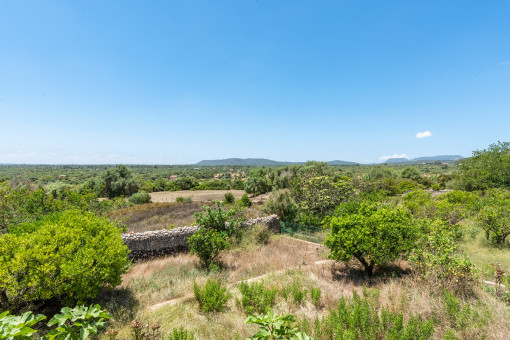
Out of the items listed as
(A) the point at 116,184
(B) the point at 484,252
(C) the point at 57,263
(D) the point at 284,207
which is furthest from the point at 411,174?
(A) the point at 116,184

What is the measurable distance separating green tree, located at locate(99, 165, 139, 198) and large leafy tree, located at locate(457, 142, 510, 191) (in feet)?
196

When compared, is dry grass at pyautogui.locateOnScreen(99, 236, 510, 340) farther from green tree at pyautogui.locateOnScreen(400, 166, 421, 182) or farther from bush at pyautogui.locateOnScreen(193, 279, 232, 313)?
green tree at pyautogui.locateOnScreen(400, 166, 421, 182)

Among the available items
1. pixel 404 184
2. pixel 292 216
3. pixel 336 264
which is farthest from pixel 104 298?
pixel 404 184

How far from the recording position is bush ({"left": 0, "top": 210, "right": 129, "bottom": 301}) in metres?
4.82

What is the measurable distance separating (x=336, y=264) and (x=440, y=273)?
4.39 meters

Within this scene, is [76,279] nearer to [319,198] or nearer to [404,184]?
[319,198]

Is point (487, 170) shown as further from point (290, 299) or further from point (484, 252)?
point (290, 299)

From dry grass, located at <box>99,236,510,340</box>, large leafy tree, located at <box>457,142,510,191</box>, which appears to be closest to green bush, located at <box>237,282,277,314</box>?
dry grass, located at <box>99,236,510,340</box>

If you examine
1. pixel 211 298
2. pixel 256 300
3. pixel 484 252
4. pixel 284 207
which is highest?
pixel 211 298

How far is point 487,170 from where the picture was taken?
28359 millimetres

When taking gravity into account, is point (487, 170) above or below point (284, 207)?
above

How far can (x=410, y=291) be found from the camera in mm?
6145

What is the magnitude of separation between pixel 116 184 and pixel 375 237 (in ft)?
166

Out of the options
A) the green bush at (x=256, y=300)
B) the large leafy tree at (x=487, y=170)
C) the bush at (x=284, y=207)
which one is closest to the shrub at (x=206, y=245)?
the green bush at (x=256, y=300)
